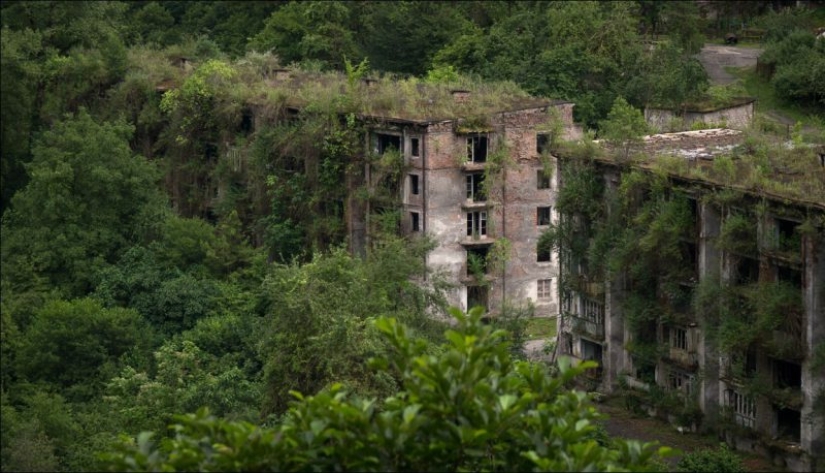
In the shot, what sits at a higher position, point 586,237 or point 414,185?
point 414,185

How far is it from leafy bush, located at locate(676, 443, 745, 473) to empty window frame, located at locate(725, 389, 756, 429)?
3.47 meters

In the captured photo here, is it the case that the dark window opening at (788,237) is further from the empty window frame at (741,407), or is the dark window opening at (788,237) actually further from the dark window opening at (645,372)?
the dark window opening at (645,372)

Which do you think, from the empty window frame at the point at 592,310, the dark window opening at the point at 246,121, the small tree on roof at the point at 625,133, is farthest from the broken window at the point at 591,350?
the dark window opening at the point at 246,121

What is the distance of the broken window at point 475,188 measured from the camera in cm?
7419

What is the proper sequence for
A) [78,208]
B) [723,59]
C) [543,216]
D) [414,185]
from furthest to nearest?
[723,59] < [78,208] < [543,216] < [414,185]

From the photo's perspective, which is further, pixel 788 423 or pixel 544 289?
pixel 544 289

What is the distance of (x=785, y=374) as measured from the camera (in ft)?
186

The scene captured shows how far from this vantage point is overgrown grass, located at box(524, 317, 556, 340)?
72.5m

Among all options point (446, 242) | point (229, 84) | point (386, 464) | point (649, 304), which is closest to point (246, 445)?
point (386, 464)

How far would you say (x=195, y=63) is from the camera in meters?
89.6

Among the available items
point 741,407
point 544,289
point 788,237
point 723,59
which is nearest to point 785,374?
point 741,407

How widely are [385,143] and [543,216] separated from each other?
6.69 meters

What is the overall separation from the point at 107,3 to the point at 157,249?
2156 centimetres

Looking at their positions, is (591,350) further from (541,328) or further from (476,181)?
(476,181)
